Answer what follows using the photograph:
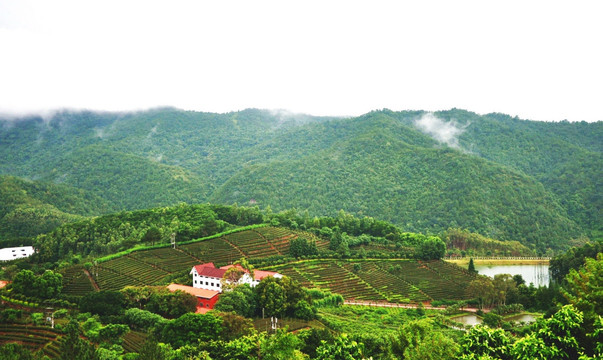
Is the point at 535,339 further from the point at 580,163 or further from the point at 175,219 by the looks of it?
the point at 580,163

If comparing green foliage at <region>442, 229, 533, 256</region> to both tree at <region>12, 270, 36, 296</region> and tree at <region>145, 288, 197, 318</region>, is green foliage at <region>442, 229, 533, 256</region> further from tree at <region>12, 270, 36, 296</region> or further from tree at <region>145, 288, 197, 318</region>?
tree at <region>12, 270, 36, 296</region>

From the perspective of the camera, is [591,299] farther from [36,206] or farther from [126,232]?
[36,206]

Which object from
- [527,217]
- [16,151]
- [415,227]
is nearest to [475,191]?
[527,217]

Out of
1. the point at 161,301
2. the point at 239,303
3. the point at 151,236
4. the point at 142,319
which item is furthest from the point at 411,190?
the point at 142,319

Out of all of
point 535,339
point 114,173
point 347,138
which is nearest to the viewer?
point 535,339

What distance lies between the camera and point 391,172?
414 ft

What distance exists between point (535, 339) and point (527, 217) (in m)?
105

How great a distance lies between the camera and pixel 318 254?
6097 cm

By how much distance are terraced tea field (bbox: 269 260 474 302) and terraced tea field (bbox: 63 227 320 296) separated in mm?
5968

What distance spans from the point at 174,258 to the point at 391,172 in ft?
280

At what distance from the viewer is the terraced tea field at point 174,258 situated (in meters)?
43.7

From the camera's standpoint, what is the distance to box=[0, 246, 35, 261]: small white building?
64.3m

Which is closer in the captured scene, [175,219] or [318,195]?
[175,219]

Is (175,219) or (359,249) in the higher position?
(175,219)
